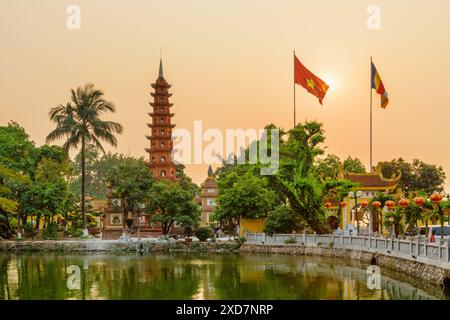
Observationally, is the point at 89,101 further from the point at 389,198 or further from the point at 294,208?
the point at 389,198

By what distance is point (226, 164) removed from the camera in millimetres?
71125

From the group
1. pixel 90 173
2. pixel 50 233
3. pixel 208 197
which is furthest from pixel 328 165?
pixel 90 173

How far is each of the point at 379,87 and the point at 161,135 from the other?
24.7 metres

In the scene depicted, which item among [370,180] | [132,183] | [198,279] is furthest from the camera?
[132,183]

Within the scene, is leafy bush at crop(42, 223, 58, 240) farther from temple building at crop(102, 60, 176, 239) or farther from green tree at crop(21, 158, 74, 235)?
temple building at crop(102, 60, 176, 239)

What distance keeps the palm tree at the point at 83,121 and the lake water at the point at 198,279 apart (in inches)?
444

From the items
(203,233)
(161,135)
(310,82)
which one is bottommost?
(203,233)

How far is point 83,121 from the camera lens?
43.9 meters

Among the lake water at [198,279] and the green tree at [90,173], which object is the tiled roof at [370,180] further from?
the green tree at [90,173]

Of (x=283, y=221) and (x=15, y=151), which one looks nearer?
(x=283, y=221)

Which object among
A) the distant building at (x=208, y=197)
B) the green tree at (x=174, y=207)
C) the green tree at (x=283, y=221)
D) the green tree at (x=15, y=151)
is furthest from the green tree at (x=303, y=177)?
the distant building at (x=208, y=197)

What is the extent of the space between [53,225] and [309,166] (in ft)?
63.3

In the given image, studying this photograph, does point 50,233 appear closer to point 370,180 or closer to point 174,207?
point 174,207
